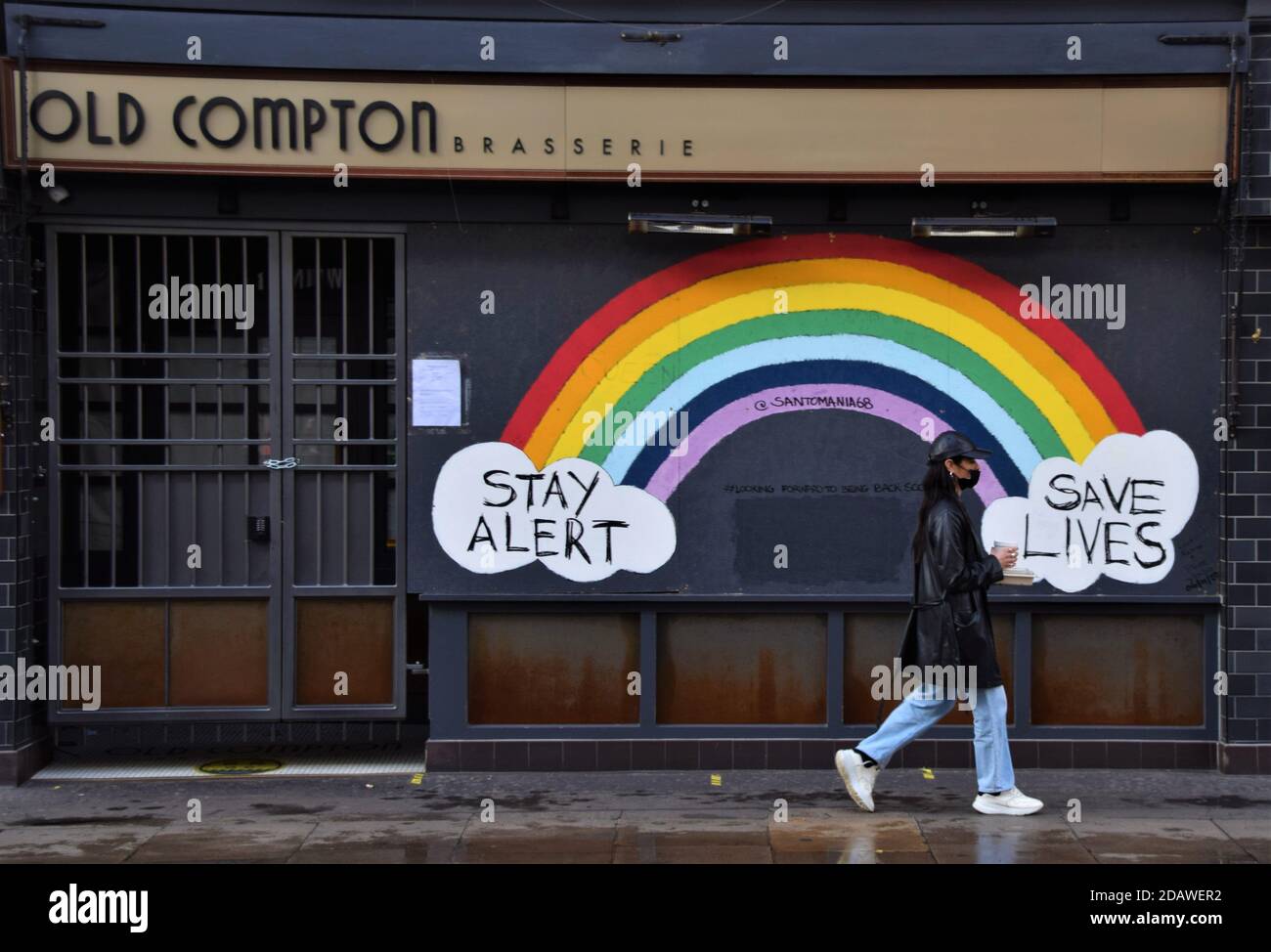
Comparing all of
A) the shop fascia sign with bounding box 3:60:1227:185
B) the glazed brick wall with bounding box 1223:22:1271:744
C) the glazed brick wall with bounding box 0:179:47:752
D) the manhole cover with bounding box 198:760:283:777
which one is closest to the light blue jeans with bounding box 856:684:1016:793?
the glazed brick wall with bounding box 1223:22:1271:744

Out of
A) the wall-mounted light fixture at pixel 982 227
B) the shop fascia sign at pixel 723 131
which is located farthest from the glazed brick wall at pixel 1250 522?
the wall-mounted light fixture at pixel 982 227

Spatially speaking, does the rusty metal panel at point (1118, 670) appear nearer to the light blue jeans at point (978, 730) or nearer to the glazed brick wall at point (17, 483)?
the light blue jeans at point (978, 730)

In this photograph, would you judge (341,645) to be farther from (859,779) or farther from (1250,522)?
(1250,522)

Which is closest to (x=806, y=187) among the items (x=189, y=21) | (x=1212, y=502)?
(x=1212, y=502)

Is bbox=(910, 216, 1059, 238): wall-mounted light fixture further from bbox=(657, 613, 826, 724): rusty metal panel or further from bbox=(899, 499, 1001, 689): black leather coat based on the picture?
bbox=(657, 613, 826, 724): rusty metal panel

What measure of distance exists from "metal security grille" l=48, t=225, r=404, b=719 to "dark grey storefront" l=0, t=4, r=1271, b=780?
0.07ft

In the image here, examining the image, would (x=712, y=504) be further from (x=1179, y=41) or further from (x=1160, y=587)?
(x=1179, y=41)

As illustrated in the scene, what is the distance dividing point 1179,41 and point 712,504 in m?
3.87

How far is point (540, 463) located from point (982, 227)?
9.81 ft

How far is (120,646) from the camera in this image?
31.0 ft

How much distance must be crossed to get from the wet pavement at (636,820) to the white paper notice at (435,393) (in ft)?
7.09

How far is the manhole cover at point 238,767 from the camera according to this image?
9.41 meters

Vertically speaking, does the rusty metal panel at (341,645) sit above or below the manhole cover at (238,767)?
above

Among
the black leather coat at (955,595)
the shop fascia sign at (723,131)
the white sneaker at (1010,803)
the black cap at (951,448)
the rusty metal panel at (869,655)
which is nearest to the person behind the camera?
the black leather coat at (955,595)
